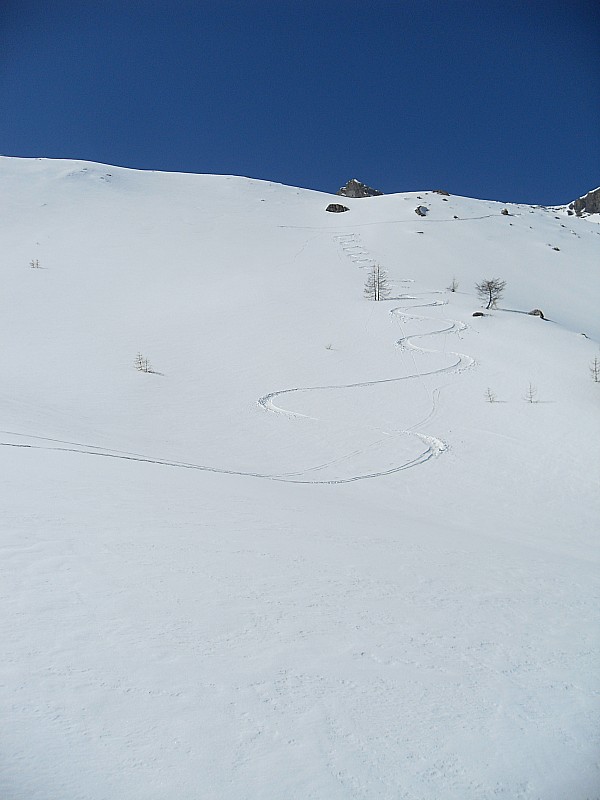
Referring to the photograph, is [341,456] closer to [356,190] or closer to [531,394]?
[531,394]

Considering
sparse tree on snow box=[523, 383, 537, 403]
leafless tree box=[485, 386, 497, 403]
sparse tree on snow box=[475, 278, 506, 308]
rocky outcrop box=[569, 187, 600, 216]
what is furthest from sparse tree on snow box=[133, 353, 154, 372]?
rocky outcrop box=[569, 187, 600, 216]

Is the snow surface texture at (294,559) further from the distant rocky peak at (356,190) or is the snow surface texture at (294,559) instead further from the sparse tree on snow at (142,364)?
the distant rocky peak at (356,190)

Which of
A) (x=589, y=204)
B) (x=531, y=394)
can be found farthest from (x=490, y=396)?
(x=589, y=204)

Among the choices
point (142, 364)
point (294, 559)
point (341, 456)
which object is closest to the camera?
point (294, 559)

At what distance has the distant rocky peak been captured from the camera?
5281cm

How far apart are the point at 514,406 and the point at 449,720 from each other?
1202 centimetres

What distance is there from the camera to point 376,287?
23.4m

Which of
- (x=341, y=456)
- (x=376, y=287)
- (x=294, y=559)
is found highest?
(x=376, y=287)

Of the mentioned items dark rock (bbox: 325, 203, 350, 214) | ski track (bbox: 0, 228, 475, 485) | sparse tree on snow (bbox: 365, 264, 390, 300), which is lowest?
ski track (bbox: 0, 228, 475, 485)

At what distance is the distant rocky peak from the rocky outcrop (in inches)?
1983

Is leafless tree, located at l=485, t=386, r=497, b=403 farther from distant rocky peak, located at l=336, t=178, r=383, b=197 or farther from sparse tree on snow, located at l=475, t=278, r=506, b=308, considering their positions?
distant rocky peak, located at l=336, t=178, r=383, b=197

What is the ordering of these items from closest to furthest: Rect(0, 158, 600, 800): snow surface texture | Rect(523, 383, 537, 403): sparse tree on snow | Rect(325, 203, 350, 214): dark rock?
Rect(0, 158, 600, 800): snow surface texture
Rect(523, 383, 537, 403): sparse tree on snow
Rect(325, 203, 350, 214): dark rock

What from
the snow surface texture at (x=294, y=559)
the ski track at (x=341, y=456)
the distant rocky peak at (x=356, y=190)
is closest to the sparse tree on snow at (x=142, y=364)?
the snow surface texture at (x=294, y=559)

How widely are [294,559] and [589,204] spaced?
9945cm
